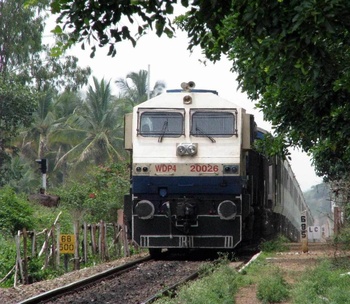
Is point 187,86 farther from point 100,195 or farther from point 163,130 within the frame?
point 100,195

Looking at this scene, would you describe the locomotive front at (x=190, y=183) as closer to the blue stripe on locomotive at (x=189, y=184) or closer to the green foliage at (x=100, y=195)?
the blue stripe on locomotive at (x=189, y=184)

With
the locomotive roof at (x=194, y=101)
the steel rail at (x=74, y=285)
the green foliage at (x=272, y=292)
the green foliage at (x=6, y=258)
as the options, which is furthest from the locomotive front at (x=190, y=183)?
the green foliage at (x=272, y=292)

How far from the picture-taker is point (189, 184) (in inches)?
728

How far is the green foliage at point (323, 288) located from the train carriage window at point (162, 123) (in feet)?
16.4

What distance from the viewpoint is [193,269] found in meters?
17.5

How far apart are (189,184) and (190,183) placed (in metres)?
0.03

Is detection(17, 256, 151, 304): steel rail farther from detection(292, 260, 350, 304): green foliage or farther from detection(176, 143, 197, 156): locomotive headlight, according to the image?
detection(292, 260, 350, 304): green foliage

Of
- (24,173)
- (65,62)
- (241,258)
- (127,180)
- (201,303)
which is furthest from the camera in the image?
(24,173)

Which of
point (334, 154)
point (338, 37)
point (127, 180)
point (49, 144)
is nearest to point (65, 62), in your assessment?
point (49, 144)

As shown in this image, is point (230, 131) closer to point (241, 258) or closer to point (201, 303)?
point (241, 258)

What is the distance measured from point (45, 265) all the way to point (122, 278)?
3.35m

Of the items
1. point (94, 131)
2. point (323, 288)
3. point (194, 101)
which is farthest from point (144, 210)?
point (94, 131)

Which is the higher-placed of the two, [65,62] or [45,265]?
[65,62]

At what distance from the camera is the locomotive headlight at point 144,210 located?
60.4ft
